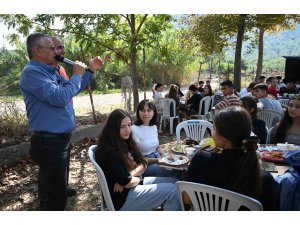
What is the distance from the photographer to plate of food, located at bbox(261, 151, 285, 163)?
2.51 m

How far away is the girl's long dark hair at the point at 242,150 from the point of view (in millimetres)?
1744

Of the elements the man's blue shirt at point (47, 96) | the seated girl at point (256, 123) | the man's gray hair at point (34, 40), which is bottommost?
the seated girl at point (256, 123)

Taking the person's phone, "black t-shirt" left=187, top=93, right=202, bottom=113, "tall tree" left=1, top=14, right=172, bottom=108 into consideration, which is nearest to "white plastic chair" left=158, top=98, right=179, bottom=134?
"black t-shirt" left=187, top=93, right=202, bottom=113

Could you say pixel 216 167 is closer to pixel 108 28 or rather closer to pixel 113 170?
pixel 113 170

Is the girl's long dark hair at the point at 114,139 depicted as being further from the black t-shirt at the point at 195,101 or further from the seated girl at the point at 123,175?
the black t-shirt at the point at 195,101

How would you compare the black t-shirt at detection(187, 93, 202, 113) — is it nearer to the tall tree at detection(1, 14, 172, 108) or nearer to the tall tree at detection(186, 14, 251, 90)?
the tall tree at detection(1, 14, 172, 108)

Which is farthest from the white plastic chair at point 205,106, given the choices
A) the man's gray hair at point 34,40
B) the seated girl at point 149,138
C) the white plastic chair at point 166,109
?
the man's gray hair at point 34,40

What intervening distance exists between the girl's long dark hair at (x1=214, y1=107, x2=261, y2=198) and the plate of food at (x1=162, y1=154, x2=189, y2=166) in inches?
29.2

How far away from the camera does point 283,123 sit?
3330mm

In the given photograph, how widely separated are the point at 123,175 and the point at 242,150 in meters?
0.88

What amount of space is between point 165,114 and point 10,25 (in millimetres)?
3748

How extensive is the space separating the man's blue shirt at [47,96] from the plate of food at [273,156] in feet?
5.68

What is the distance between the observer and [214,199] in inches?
70.6

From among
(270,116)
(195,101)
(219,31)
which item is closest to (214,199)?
(270,116)
